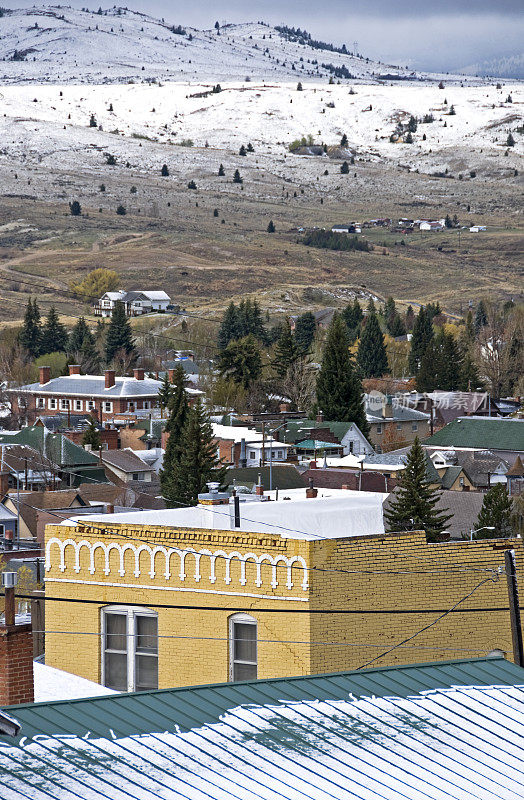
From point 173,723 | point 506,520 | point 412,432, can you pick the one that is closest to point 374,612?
point 173,723

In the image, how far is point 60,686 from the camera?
19.3 m

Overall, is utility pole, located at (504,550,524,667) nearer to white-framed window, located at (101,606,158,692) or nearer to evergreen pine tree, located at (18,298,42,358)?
white-framed window, located at (101,606,158,692)

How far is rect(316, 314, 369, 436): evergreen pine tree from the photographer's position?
9575 centimetres

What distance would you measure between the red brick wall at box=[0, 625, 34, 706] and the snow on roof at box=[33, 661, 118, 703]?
1.85 m

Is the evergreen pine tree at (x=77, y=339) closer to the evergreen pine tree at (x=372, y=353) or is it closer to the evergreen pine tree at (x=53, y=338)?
the evergreen pine tree at (x=53, y=338)

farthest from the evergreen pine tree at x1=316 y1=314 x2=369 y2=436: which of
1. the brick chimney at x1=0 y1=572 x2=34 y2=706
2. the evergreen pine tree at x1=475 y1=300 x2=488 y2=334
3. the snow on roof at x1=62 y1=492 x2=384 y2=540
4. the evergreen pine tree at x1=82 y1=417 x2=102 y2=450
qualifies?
the evergreen pine tree at x1=475 y1=300 x2=488 y2=334

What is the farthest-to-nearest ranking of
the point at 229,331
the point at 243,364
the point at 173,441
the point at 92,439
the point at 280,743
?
the point at 229,331 < the point at 243,364 < the point at 92,439 < the point at 173,441 < the point at 280,743

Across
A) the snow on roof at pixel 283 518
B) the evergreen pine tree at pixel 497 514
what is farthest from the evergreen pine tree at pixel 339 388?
the snow on roof at pixel 283 518

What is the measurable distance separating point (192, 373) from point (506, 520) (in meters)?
92.2

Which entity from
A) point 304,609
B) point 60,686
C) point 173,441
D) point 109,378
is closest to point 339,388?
point 173,441

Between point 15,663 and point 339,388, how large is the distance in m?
81.0

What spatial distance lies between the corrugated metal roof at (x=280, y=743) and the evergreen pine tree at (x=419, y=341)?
12746 cm

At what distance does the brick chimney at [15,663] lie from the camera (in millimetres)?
16297

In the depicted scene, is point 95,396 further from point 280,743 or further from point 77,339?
point 280,743
